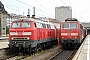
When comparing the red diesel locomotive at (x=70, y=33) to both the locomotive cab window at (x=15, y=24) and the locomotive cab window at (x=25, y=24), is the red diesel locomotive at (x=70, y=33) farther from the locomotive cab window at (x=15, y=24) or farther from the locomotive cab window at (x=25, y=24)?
the locomotive cab window at (x=15, y=24)

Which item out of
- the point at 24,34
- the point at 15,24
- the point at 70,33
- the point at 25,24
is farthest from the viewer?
the point at 70,33

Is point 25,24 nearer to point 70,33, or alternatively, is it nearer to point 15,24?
point 15,24

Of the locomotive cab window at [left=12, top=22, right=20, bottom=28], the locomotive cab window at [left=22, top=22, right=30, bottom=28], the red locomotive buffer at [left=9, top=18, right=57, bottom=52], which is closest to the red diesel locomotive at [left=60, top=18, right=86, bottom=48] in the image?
the red locomotive buffer at [left=9, top=18, right=57, bottom=52]

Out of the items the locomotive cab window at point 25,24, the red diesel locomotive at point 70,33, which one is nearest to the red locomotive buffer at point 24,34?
the locomotive cab window at point 25,24

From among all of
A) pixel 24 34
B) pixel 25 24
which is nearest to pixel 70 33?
pixel 25 24

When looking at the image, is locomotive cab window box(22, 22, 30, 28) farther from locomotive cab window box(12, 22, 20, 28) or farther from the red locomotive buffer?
locomotive cab window box(12, 22, 20, 28)

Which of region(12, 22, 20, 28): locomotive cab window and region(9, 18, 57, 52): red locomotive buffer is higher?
region(12, 22, 20, 28): locomotive cab window

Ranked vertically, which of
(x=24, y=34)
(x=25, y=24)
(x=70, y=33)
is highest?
(x=25, y=24)

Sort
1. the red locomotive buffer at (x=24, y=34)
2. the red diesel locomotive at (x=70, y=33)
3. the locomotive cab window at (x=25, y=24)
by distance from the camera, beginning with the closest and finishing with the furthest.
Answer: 1. the red locomotive buffer at (x=24, y=34)
2. the locomotive cab window at (x=25, y=24)
3. the red diesel locomotive at (x=70, y=33)

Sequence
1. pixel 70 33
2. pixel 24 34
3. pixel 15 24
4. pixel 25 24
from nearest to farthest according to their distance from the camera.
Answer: pixel 24 34, pixel 25 24, pixel 15 24, pixel 70 33

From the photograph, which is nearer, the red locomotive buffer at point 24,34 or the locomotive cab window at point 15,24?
the red locomotive buffer at point 24,34

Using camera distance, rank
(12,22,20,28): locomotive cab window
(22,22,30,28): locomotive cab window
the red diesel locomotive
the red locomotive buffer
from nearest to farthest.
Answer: the red locomotive buffer
(22,22,30,28): locomotive cab window
(12,22,20,28): locomotive cab window
the red diesel locomotive

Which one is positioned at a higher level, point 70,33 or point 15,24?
point 15,24

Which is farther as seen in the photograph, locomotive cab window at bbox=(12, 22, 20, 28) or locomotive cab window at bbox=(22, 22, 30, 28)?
locomotive cab window at bbox=(12, 22, 20, 28)
